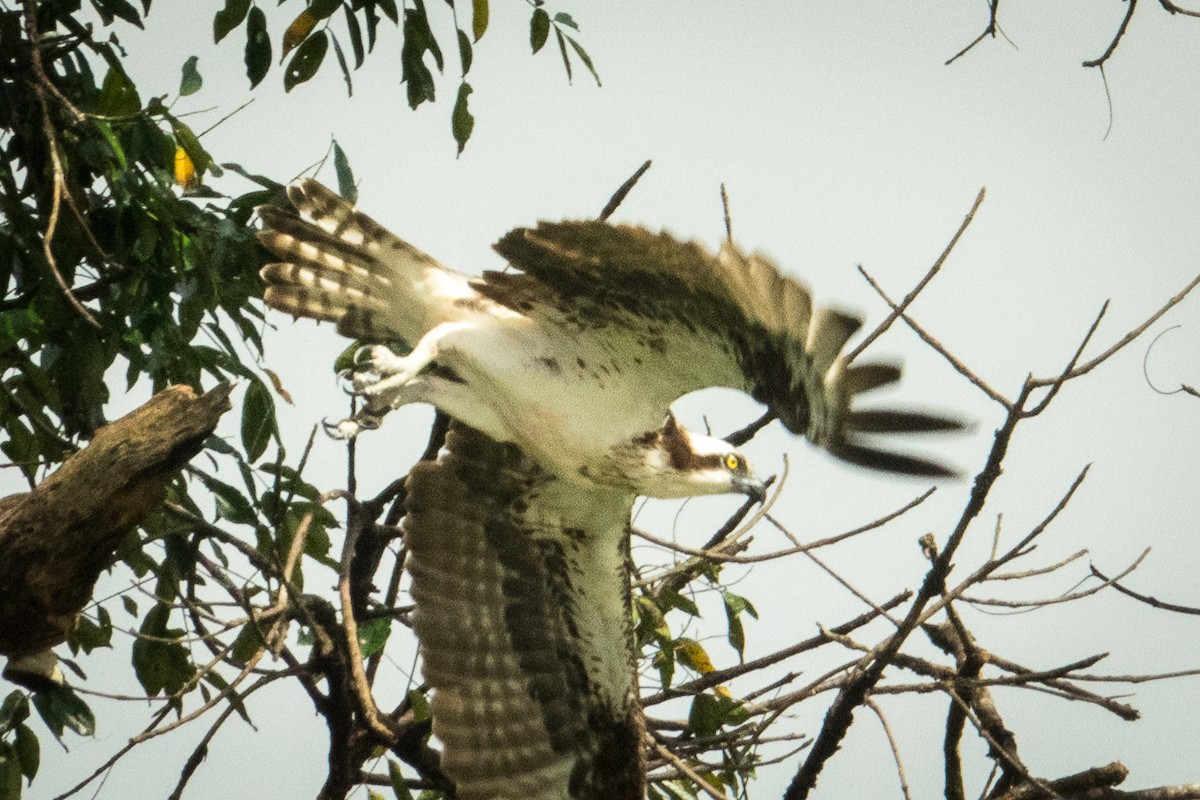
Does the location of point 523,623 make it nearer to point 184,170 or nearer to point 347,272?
point 347,272

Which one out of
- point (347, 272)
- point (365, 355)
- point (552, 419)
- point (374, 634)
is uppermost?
point (347, 272)

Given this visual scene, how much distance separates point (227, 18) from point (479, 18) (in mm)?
747

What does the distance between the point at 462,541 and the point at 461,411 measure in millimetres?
611

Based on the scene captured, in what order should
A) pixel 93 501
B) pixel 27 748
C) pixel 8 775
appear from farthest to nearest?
pixel 27 748 → pixel 8 775 → pixel 93 501

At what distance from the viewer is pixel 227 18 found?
3709 mm

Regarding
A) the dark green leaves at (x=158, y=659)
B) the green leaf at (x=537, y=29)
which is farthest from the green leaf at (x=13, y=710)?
the green leaf at (x=537, y=29)

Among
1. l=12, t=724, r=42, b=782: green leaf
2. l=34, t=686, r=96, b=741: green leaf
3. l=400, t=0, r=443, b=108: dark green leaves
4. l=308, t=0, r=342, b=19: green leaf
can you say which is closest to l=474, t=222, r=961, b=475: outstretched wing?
l=400, t=0, r=443, b=108: dark green leaves

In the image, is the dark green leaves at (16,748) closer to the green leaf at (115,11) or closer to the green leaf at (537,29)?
the green leaf at (115,11)

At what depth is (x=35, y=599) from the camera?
3121 millimetres

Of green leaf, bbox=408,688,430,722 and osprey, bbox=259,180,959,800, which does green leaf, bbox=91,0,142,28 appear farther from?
green leaf, bbox=408,688,430,722

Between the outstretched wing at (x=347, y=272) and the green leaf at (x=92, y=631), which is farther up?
the outstretched wing at (x=347, y=272)

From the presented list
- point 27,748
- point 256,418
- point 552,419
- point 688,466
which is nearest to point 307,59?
point 256,418

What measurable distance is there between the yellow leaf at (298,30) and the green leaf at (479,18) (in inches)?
18.8

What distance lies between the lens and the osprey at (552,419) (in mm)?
3639
